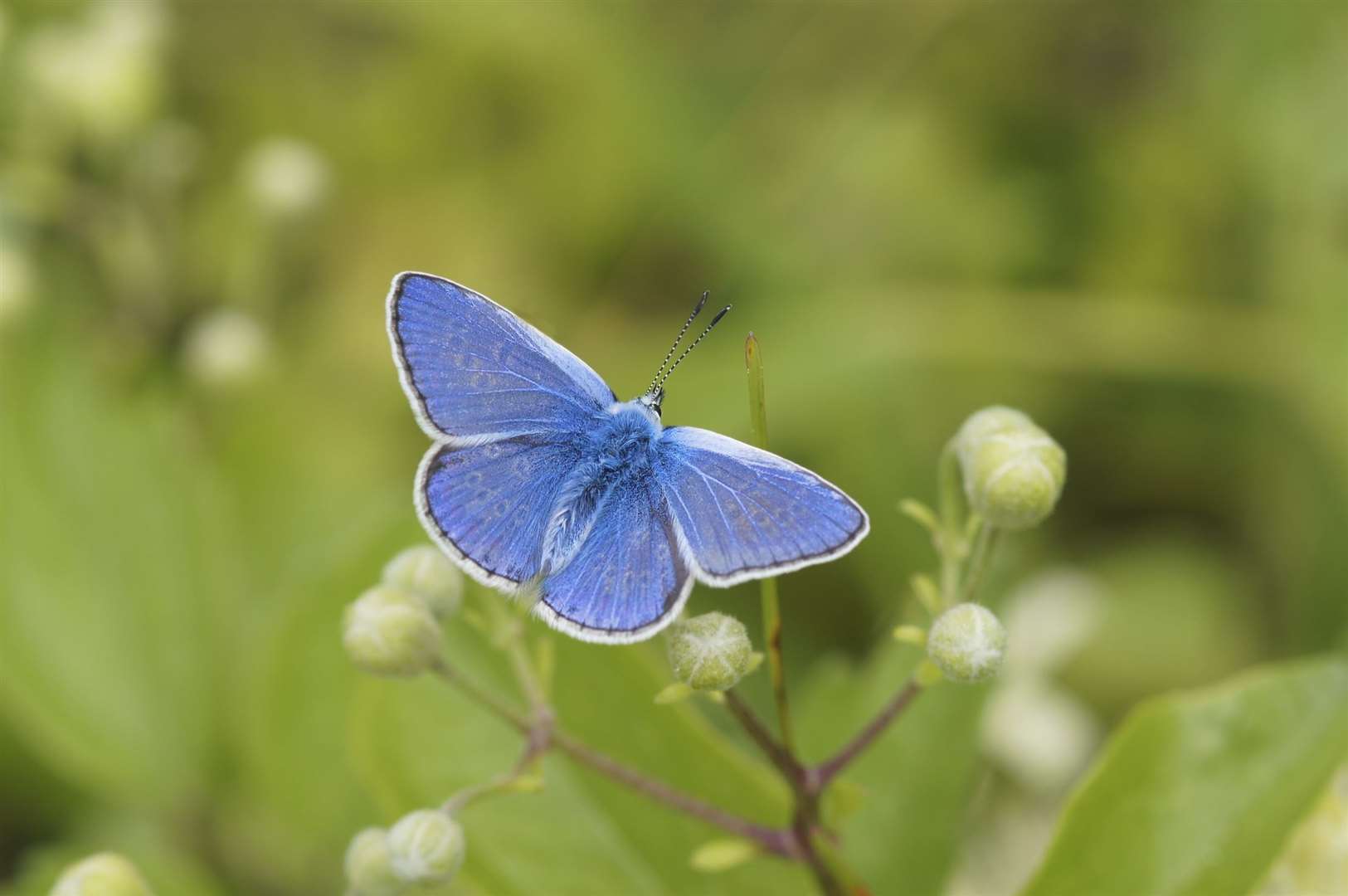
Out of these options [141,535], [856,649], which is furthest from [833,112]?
[141,535]

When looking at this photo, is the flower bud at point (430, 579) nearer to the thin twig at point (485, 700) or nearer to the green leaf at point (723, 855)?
the thin twig at point (485, 700)

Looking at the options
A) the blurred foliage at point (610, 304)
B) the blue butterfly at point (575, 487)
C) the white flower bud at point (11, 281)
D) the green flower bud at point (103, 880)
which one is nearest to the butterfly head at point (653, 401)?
the blue butterfly at point (575, 487)

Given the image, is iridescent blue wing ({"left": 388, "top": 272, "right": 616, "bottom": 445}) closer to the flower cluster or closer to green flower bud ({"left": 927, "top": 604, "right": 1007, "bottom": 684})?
the flower cluster

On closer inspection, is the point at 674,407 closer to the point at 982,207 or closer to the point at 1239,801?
the point at 982,207

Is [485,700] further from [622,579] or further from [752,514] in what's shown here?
[752,514]

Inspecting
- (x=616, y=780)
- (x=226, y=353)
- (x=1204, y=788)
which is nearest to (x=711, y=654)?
(x=616, y=780)

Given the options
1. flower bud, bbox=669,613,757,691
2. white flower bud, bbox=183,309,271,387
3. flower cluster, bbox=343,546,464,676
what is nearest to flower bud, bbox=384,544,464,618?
flower cluster, bbox=343,546,464,676

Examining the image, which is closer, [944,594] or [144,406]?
[944,594]
